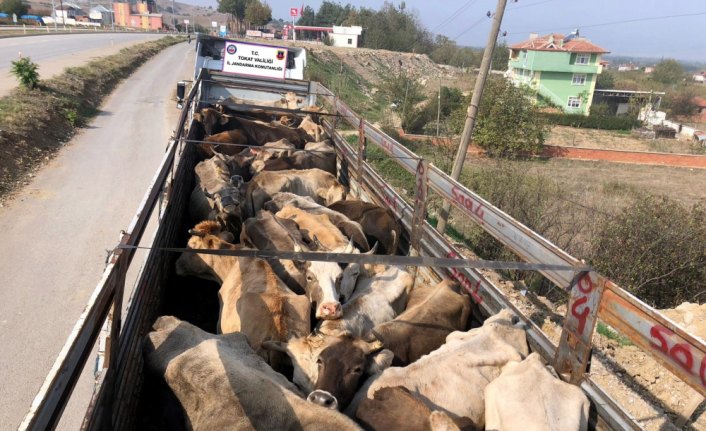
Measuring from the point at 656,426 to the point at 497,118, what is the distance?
28.3 metres

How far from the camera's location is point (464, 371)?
3.93m

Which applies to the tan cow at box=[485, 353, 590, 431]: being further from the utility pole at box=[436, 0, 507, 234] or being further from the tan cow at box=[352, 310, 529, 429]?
the utility pole at box=[436, 0, 507, 234]

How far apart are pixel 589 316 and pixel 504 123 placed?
30902mm

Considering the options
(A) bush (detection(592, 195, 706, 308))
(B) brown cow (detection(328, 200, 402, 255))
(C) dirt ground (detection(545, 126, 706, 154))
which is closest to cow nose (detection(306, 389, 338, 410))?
(B) brown cow (detection(328, 200, 402, 255))

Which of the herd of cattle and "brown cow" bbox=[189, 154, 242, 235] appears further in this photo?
"brown cow" bbox=[189, 154, 242, 235]

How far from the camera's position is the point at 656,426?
5.96 meters

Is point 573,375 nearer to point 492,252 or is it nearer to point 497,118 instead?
point 492,252

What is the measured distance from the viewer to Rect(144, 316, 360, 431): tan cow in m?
3.12

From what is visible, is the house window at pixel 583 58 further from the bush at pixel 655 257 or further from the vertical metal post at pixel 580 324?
the vertical metal post at pixel 580 324

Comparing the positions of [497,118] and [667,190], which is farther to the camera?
[497,118]

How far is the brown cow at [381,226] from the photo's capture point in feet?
21.7

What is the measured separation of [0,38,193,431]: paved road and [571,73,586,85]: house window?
5728 centimetres

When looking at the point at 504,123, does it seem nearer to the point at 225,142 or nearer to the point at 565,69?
the point at 225,142

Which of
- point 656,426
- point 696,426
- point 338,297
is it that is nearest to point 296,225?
point 338,297
